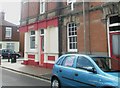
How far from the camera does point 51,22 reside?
2033cm

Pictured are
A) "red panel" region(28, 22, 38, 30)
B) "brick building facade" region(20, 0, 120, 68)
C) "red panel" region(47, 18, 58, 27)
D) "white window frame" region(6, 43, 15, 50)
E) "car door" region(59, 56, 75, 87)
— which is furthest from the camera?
"white window frame" region(6, 43, 15, 50)

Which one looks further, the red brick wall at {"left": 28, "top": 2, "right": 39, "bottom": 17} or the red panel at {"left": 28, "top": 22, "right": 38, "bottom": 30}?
the red brick wall at {"left": 28, "top": 2, "right": 39, "bottom": 17}

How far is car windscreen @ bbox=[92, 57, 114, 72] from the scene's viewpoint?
807 cm

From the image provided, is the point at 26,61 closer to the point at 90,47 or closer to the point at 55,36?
the point at 55,36

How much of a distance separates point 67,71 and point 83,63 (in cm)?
82

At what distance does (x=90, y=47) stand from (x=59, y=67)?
6310mm

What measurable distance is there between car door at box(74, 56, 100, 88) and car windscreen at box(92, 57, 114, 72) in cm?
26

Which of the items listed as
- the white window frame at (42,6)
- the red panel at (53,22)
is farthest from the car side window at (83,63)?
the white window frame at (42,6)

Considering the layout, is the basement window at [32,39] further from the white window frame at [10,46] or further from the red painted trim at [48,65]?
the white window frame at [10,46]

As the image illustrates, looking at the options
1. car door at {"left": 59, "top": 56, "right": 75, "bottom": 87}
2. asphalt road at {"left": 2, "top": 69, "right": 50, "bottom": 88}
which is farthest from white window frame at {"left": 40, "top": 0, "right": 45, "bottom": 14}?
car door at {"left": 59, "top": 56, "right": 75, "bottom": 87}

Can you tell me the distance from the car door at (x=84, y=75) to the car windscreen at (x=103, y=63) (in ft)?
0.87

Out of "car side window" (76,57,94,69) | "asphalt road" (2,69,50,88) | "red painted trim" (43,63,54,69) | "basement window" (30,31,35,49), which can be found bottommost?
"asphalt road" (2,69,50,88)

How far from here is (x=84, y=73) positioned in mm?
8266

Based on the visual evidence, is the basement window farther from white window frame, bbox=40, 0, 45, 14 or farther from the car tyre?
the car tyre
